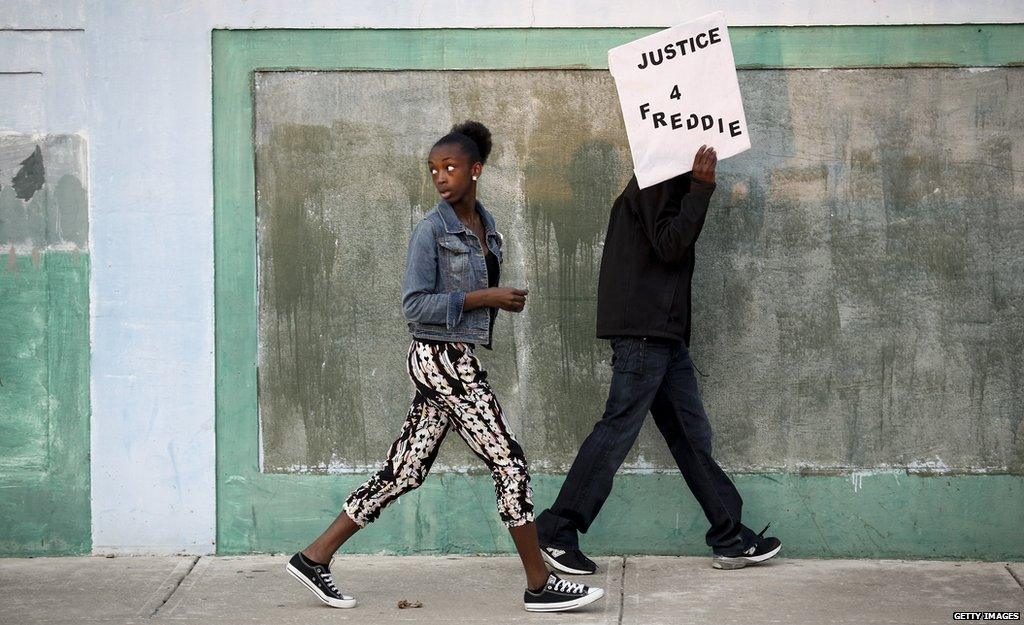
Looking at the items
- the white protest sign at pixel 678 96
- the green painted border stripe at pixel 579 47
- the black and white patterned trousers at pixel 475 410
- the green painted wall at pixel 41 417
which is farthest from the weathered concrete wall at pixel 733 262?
the black and white patterned trousers at pixel 475 410

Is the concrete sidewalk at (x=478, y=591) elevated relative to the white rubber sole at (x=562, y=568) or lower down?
lower down

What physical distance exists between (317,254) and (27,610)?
197 cm

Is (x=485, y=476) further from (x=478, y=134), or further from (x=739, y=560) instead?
(x=478, y=134)

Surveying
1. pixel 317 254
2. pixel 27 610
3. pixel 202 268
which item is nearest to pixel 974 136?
pixel 317 254

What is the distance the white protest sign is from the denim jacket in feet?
2.76

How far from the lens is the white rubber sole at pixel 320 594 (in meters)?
5.20

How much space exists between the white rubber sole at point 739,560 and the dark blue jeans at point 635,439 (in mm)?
40

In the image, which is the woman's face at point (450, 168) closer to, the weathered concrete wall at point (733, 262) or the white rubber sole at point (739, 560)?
the weathered concrete wall at point (733, 262)

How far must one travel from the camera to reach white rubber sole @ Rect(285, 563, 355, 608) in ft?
17.1

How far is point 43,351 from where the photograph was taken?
6.11 metres

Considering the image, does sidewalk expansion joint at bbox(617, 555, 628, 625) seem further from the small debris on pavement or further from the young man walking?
the small debris on pavement

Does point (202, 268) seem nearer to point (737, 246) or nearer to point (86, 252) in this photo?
point (86, 252)

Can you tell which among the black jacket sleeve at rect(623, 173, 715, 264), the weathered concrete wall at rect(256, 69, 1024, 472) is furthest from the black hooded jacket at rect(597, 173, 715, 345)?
the weathered concrete wall at rect(256, 69, 1024, 472)

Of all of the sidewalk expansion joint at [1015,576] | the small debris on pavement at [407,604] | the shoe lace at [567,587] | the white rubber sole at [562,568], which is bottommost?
the small debris on pavement at [407,604]
